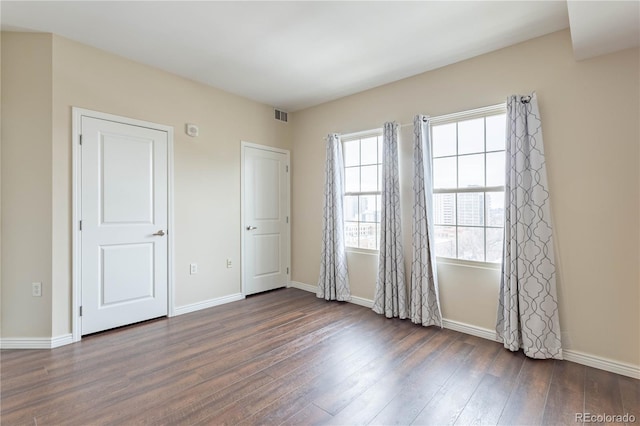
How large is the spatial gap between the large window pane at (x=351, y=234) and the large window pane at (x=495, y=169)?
1.67 m

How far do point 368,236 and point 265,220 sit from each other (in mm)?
1519

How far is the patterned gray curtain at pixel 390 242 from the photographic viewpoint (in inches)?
130

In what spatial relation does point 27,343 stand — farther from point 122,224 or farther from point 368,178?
point 368,178

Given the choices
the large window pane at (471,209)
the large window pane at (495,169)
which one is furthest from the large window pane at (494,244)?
the large window pane at (495,169)

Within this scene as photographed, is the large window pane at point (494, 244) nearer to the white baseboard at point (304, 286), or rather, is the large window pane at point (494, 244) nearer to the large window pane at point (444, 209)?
the large window pane at point (444, 209)

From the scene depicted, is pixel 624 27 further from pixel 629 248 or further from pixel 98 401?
pixel 98 401

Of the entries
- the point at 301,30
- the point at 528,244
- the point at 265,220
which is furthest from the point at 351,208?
the point at 301,30

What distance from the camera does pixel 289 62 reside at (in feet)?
10.1

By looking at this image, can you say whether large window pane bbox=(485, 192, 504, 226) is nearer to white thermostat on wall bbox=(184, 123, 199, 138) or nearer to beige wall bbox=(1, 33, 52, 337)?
white thermostat on wall bbox=(184, 123, 199, 138)

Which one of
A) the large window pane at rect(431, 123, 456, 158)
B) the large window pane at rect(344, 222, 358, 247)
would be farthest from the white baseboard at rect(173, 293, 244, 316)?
the large window pane at rect(431, 123, 456, 158)

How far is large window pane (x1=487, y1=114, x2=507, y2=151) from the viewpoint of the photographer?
9.08ft

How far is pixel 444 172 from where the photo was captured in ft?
10.3

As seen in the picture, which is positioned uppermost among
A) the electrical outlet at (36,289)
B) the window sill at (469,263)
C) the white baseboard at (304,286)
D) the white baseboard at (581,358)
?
the window sill at (469,263)

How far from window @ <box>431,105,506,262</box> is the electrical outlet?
3.75 meters
